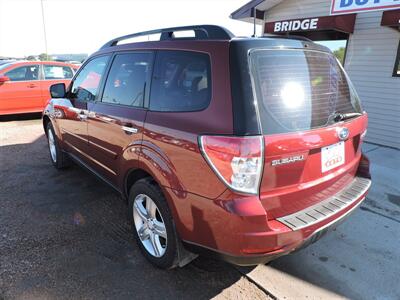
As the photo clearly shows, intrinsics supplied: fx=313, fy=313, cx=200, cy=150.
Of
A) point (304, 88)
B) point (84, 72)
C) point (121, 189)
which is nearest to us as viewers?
point (304, 88)

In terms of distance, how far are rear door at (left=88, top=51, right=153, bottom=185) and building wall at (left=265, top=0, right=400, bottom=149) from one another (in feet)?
20.5

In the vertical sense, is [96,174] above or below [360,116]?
below

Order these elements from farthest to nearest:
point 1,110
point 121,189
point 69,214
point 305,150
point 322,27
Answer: point 1,110 → point 322,27 → point 69,214 → point 121,189 → point 305,150

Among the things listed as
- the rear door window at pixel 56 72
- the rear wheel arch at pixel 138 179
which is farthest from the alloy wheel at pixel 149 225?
the rear door window at pixel 56 72

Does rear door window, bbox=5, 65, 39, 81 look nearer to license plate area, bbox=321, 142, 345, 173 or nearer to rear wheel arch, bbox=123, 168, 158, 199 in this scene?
rear wheel arch, bbox=123, 168, 158, 199

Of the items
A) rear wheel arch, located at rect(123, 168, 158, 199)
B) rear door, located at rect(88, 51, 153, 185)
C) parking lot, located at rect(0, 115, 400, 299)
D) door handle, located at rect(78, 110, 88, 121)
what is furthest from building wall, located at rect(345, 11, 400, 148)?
door handle, located at rect(78, 110, 88, 121)

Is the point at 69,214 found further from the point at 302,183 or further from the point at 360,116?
the point at 360,116

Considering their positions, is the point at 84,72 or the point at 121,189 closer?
the point at 121,189

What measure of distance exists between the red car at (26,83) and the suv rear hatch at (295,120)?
28.7 ft

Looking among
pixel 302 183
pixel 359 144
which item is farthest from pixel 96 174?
pixel 359 144

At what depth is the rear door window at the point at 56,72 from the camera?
931 centimetres

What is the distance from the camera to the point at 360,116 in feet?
8.70

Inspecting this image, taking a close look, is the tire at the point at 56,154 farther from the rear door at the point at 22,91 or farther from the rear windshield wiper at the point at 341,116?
the rear door at the point at 22,91

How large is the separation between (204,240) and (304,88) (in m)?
1.24
